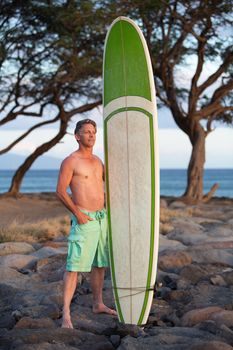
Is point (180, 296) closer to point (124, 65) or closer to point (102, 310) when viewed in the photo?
point (102, 310)

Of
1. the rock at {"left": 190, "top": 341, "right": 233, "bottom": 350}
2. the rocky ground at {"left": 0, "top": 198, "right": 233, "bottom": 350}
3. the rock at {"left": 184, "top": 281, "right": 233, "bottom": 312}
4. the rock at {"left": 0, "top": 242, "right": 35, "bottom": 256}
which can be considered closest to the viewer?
the rock at {"left": 190, "top": 341, "right": 233, "bottom": 350}

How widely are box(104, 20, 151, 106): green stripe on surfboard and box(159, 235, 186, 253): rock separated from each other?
3905mm

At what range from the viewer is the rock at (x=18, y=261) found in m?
8.38

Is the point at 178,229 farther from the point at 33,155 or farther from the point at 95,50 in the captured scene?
the point at 33,155

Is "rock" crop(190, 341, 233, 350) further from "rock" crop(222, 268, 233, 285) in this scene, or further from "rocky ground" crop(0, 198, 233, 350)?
"rock" crop(222, 268, 233, 285)

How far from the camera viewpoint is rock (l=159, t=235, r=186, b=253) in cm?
972

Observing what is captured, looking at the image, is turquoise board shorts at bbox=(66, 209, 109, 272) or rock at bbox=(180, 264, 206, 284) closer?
turquoise board shorts at bbox=(66, 209, 109, 272)

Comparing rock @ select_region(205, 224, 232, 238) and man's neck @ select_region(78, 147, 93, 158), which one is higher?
man's neck @ select_region(78, 147, 93, 158)

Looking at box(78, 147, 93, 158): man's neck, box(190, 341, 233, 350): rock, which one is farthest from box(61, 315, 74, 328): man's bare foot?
box(78, 147, 93, 158): man's neck

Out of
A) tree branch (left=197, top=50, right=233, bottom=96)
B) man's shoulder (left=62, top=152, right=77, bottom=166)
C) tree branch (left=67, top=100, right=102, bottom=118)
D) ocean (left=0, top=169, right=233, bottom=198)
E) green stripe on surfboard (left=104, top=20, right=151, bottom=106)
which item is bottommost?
ocean (left=0, top=169, right=233, bottom=198)

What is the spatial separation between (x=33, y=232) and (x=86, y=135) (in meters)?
5.99

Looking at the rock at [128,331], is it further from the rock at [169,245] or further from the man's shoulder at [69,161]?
the rock at [169,245]

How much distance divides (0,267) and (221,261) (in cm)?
256

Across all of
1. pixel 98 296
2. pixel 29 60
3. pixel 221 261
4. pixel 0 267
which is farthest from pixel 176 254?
pixel 29 60
